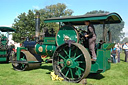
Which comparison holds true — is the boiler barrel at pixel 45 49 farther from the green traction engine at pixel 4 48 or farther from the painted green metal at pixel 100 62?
the green traction engine at pixel 4 48

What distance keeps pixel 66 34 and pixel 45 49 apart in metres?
1.28

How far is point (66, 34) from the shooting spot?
18.9 feet

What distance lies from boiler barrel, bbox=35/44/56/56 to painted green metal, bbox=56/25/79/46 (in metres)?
0.50

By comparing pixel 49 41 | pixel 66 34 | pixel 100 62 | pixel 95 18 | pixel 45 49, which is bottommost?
pixel 100 62

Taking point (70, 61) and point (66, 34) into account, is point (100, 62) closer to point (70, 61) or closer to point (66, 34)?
point (70, 61)

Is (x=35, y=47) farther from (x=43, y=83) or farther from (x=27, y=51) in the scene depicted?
(x=43, y=83)

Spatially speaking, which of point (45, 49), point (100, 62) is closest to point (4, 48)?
point (45, 49)

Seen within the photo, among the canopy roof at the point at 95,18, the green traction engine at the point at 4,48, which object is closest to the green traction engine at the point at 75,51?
the canopy roof at the point at 95,18

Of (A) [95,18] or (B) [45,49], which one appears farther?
(B) [45,49]

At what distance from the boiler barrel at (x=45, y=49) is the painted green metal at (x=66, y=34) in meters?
0.50

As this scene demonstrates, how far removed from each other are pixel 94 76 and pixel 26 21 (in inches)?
651

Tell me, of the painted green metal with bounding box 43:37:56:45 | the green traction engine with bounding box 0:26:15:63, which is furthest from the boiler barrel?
the green traction engine with bounding box 0:26:15:63

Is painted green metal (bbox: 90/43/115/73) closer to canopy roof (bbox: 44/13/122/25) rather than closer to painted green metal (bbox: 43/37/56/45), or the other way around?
canopy roof (bbox: 44/13/122/25)

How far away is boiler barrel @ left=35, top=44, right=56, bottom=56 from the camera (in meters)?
6.39
